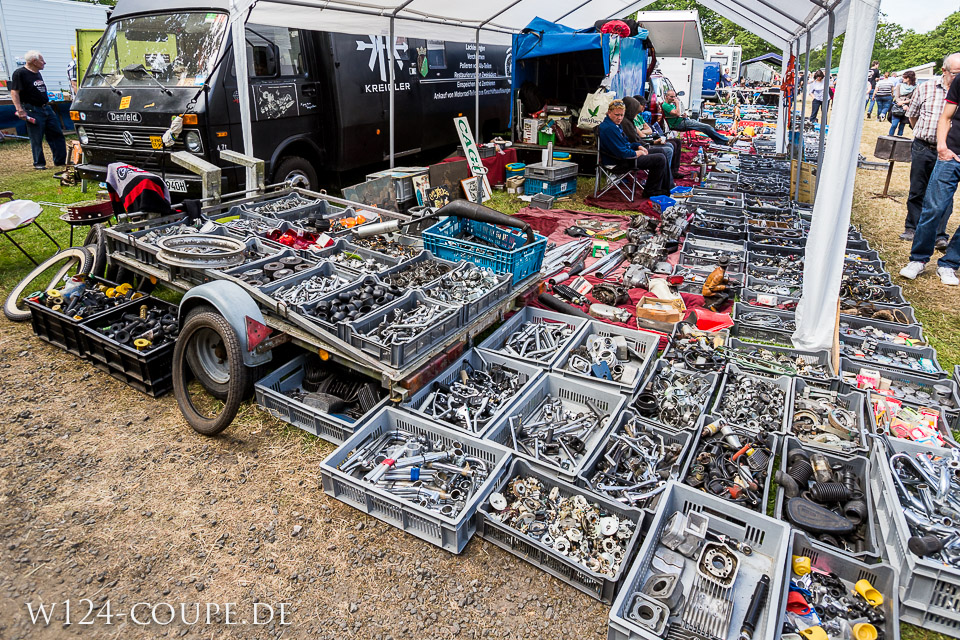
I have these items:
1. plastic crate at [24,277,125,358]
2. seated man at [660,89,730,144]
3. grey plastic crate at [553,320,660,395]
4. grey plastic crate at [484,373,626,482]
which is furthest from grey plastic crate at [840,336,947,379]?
seated man at [660,89,730,144]

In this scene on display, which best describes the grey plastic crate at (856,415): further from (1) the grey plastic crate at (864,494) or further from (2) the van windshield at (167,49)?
(2) the van windshield at (167,49)

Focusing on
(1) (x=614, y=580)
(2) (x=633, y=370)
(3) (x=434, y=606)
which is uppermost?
(2) (x=633, y=370)

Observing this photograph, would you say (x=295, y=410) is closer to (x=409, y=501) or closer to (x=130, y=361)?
(x=409, y=501)

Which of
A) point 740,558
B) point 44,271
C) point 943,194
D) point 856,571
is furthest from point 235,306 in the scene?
point 943,194

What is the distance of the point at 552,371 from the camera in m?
4.30

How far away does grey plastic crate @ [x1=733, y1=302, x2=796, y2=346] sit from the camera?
4992 mm

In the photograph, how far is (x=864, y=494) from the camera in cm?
321

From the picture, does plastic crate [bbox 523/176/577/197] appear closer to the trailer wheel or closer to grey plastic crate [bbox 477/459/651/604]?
the trailer wheel

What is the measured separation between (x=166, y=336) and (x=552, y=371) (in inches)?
123

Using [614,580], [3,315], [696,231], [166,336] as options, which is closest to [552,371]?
[614,580]

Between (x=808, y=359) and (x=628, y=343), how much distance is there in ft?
4.78

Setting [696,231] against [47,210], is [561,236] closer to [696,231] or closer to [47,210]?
[696,231]

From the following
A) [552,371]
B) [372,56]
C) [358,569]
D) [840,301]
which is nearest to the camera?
[358,569]

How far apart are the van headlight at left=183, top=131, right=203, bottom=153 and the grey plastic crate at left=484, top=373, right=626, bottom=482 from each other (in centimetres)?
568
